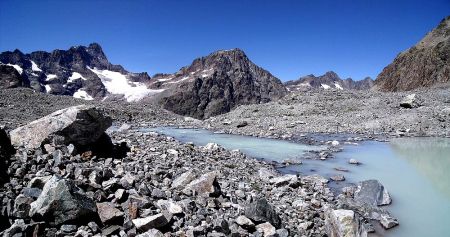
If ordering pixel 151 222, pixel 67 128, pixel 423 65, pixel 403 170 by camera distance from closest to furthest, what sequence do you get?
pixel 151 222 → pixel 67 128 → pixel 403 170 → pixel 423 65

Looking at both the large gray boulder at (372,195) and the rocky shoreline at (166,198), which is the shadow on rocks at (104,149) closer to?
the rocky shoreline at (166,198)

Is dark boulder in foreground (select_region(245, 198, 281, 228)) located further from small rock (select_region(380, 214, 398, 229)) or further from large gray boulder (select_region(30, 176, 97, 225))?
large gray boulder (select_region(30, 176, 97, 225))

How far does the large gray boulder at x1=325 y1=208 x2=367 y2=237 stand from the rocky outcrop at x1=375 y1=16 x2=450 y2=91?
74.2 metres

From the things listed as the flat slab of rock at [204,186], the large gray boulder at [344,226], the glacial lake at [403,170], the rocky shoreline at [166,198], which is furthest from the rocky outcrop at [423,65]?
the flat slab of rock at [204,186]

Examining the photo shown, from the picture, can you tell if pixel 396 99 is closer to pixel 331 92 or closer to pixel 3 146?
pixel 331 92

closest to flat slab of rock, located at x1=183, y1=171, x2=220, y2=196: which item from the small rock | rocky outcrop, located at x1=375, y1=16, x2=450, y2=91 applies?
the small rock

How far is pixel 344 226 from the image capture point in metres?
7.07

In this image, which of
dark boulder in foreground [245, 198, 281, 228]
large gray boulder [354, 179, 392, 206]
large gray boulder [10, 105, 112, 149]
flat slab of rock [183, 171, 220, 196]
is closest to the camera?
dark boulder in foreground [245, 198, 281, 228]

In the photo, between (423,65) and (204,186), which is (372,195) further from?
(423,65)

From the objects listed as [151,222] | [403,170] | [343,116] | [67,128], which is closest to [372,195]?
[403,170]

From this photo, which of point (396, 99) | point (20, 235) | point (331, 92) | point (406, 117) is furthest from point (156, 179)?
point (331, 92)

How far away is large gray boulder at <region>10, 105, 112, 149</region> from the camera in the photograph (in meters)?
10.1

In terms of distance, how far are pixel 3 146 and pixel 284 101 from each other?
134ft

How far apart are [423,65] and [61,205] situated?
8772 cm
